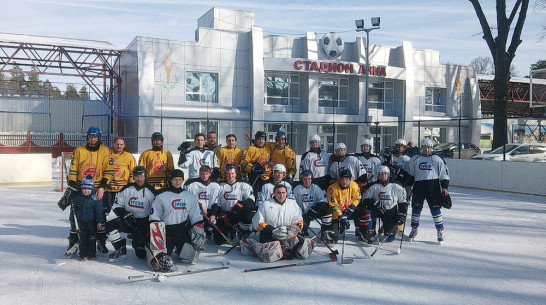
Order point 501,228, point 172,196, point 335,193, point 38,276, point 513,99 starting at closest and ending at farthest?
point 38,276
point 172,196
point 335,193
point 501,228
point 513,99

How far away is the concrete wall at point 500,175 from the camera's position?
14031 millimetres

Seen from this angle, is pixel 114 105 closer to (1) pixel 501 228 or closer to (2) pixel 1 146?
(2) pixel 1 146

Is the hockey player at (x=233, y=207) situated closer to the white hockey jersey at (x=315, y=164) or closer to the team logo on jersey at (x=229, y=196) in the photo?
the team logo on jersey at (x=229, y=196)

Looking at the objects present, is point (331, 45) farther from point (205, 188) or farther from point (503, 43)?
point (205, 188)

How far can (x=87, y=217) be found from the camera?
247 inches

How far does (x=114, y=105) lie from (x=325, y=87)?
485 inches

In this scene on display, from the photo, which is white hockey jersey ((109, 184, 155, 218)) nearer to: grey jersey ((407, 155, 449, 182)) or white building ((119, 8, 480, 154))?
grey jersey ((407, 155, 449, 182))

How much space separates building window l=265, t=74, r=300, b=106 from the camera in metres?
28.3

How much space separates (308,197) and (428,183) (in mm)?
2019

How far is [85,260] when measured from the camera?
20.7 ft

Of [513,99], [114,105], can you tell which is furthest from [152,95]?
[513,99]

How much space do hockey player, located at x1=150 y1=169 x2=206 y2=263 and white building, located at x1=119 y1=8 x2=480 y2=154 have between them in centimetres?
1539

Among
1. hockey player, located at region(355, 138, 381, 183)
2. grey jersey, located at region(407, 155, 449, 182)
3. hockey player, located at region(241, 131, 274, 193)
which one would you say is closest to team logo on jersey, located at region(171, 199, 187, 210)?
hockey player, located at region(241, 131, 274, 193)

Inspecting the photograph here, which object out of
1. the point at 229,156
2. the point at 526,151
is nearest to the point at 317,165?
the point at 229,156
